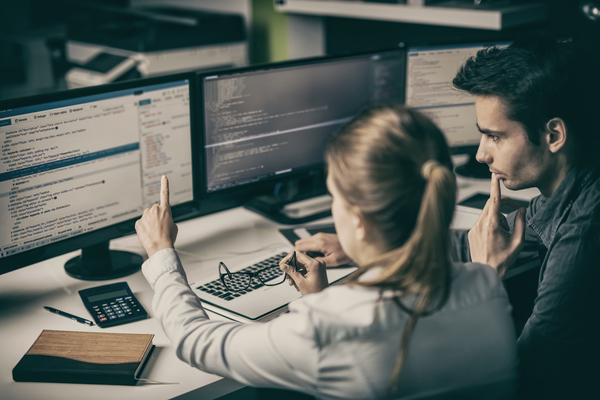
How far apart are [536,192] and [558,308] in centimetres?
90

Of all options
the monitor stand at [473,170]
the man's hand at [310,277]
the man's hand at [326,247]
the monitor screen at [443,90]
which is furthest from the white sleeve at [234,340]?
the monitor stand at [473,170]

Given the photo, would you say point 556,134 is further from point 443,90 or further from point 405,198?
point 443,90

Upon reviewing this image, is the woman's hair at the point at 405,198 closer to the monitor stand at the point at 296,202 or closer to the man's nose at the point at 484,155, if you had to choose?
the man's nose at the point at 484,155

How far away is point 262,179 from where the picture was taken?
171cm

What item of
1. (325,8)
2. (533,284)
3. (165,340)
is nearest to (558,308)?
(533,284)

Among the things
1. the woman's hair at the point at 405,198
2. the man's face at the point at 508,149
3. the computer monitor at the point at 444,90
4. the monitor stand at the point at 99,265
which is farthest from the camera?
the computer monitor at the point at 444,90

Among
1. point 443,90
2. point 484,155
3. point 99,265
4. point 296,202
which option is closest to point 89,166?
point 99,265

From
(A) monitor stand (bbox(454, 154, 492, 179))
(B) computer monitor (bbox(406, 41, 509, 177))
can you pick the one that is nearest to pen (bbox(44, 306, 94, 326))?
(B) computer monitor (bbox(406, 41, 509, 177))

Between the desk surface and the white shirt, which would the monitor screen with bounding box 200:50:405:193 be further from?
the white shirt

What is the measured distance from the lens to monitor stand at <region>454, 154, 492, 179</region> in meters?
2.09

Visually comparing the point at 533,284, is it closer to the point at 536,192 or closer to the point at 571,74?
the point at 536,192

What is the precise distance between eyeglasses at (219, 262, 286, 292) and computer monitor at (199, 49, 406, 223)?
31 centimetres

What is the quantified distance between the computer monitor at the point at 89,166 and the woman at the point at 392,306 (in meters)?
0.63

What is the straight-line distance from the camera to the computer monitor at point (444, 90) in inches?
75.0
